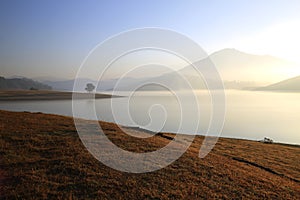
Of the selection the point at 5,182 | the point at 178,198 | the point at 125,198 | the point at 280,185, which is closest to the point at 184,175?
the point at 178,198

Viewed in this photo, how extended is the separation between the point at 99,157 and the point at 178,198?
6451 millimetres

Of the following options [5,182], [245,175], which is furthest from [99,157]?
[245,175]

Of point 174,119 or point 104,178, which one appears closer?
point 104,178

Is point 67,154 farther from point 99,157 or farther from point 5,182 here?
point 5,182

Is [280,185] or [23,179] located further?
[280,185]

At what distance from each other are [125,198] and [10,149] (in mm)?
10136

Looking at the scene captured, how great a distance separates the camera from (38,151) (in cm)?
1503

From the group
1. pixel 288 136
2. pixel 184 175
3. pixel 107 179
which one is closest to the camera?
pixel 107 179

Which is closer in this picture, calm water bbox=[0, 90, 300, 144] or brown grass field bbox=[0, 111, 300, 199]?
brown grass field bbox=[0, 111, 300, 199]

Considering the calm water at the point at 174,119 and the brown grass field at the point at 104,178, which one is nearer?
the brown grass field at the point at 104,178

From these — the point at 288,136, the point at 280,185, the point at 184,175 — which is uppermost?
the point at 184,175

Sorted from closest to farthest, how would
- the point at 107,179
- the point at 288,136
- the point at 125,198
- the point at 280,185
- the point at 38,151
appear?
the point at 125,198, the point at 107,179, the point at 280,185, the point at 38,151, the point at 288,136

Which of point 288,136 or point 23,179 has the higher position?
point 23,179

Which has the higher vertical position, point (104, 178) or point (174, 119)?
point (104, 178)
